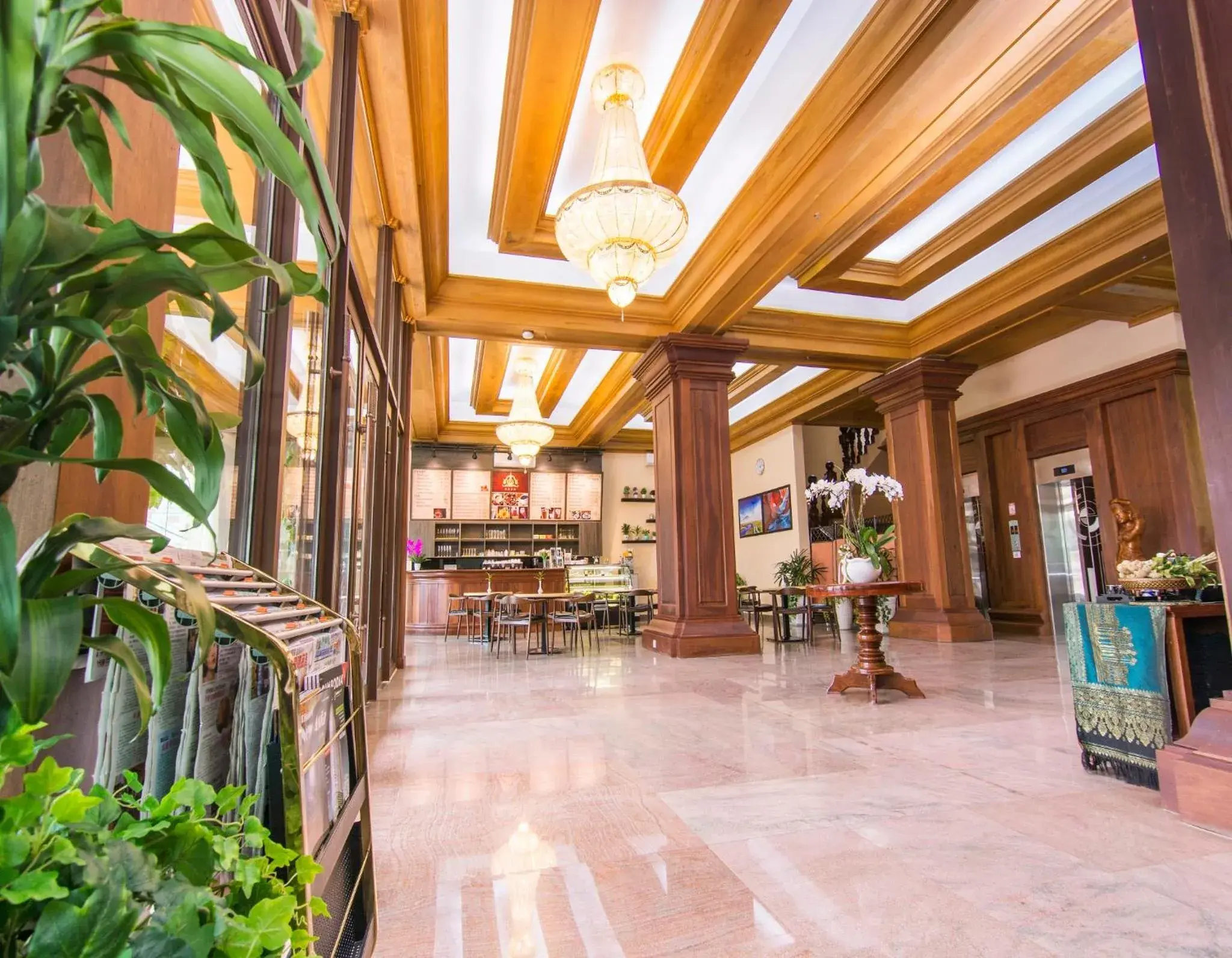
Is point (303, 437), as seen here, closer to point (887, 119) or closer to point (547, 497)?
point (887, 119)

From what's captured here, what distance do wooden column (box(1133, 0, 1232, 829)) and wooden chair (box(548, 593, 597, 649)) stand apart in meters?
5.98

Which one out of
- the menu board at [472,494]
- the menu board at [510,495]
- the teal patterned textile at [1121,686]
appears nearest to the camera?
the teal patterned textile at [1121,686]

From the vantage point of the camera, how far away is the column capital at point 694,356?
7.15 metres

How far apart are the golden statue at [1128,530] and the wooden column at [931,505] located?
151 centimetres

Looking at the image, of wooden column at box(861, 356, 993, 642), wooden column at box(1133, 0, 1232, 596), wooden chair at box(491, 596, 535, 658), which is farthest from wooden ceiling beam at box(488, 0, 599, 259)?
wooden column at box(861, 356, 993, 642)

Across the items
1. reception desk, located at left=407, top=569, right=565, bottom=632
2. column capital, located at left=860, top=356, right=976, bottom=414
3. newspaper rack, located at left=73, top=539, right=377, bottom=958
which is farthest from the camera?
reception desk, located at left=407, top=569, right=565, bottom=632

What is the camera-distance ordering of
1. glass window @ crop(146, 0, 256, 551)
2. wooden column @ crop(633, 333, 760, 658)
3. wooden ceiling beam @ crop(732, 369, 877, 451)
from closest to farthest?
1. glass window @ crop(146, 0, 256, 551)
2. wooden column @ crop(633, 333, 760, 658)
3. wooden ceiling beam @ crop(732, 369, 877, 451)

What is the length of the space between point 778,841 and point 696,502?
5.24 m

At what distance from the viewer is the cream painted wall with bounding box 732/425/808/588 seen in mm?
11352

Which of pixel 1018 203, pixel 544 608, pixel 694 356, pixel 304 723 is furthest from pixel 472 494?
pixel 304 723

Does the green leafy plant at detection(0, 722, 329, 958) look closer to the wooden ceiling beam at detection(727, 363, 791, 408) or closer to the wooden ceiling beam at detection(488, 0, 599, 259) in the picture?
the wooden ceiling beam at detection(488, 0, 599, 259)

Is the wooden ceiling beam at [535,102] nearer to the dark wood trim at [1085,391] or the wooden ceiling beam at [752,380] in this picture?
the wooden ceiling beam at [752,380]

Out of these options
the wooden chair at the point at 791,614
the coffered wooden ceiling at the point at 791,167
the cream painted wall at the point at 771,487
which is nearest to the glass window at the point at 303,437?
the coffered wooden ceiling at the point at 791,167

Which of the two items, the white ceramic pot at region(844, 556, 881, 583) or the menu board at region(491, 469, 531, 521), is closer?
the white ceramic pot at region(844, 556, 881, 583)
